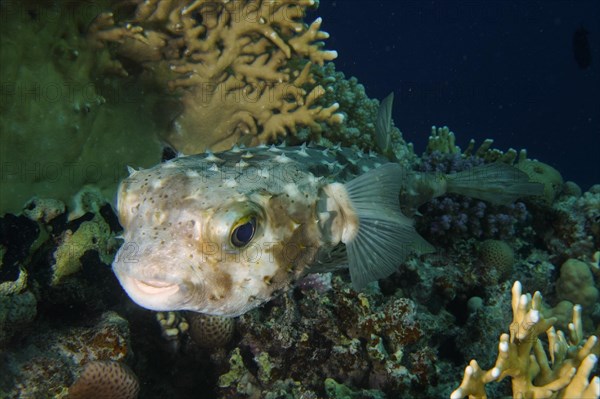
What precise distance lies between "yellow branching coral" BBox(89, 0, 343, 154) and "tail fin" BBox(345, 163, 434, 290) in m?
1.71

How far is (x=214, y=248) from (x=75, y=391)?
165 cm

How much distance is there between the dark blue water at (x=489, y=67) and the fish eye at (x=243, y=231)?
6881cm

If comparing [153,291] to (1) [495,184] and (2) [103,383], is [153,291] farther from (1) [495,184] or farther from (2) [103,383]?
(1) [495,184]

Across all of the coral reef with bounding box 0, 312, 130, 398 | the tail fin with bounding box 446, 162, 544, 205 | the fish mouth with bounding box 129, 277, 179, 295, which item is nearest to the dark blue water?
the tail fin with bounding box 446, 162, 544, 205

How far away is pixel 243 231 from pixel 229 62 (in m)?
2.59

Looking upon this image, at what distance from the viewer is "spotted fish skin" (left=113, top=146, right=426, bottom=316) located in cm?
217

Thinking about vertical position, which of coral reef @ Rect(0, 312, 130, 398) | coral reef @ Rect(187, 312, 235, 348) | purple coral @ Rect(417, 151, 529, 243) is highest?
purple coral @ Rect(417, 151, 529, 243)

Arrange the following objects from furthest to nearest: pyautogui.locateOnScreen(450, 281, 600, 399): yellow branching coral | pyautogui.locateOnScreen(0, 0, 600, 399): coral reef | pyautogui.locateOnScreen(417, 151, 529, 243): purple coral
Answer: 1. pyautogui.locateOnScreen(417, 151, 529, 243): purple coral
2. pyautogui.locateOnScreen(0, 0, 600, 399): coral reef
3. pyautogui.locateOnScreen(450, 281, 600, 399): yellow branching coral

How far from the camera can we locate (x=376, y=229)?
308 centimetres

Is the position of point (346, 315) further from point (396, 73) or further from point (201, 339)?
point (396, 73)

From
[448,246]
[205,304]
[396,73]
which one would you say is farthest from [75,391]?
[396,73]

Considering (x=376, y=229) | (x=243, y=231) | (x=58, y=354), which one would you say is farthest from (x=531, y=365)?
(x=58, y=354)

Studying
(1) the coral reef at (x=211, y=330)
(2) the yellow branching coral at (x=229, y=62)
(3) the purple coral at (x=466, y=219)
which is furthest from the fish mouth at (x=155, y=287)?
(3) the purple coral at (x=466, y=219)

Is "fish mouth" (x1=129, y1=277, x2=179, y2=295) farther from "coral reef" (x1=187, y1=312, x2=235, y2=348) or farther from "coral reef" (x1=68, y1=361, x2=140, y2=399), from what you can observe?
"coral reef" (x1=187, y1=312, x2=235, y2=348)
